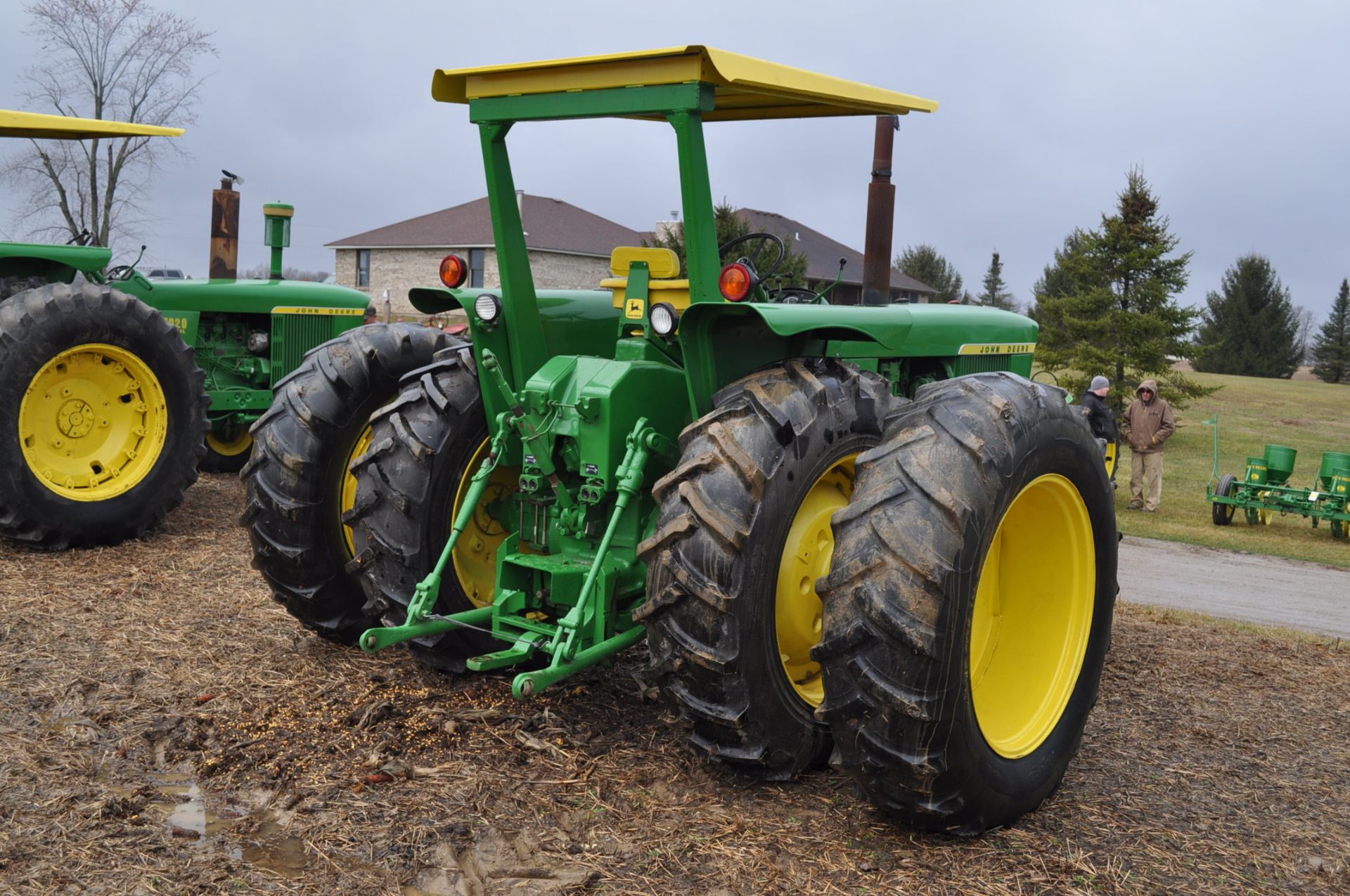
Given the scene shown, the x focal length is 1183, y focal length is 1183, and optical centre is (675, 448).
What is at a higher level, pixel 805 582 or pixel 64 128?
pixel 64 128

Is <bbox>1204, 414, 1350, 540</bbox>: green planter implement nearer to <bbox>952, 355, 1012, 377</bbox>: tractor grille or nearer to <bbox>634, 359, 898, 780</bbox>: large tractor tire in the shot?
<bbox>952, 355, 1012, 377</bbox>: tractor grille

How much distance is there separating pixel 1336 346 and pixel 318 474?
51832mm

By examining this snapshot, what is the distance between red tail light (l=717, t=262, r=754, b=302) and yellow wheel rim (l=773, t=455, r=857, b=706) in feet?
2.36

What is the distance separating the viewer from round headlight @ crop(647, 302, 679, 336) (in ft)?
13.3

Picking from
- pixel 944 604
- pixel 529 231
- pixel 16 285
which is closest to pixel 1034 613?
pixel 944 604

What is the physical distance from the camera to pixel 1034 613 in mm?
4332

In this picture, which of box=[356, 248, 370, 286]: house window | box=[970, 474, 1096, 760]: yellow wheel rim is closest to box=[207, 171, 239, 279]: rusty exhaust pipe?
box=[970, 474, 1096, 760]: yellow wheel rim

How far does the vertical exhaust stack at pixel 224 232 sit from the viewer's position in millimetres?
11547

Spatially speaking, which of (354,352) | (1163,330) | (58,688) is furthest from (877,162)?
(1163,330)

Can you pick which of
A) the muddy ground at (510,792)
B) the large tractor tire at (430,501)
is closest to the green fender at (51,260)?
the muddy ground at (510,792)

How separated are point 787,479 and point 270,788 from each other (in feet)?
6.75

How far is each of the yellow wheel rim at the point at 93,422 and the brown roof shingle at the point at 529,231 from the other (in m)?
29.0

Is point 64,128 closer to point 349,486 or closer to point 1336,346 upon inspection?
point 349,486

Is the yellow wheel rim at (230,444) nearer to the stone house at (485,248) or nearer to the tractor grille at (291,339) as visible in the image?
the tractor grille at (291,339)
